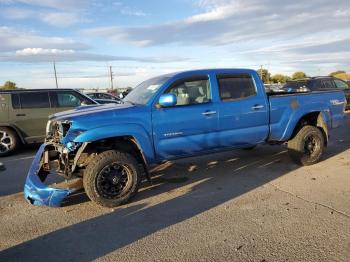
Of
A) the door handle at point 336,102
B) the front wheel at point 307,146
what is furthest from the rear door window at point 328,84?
the front wheel at point 307,146

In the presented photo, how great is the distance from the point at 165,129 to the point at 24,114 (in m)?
5.86

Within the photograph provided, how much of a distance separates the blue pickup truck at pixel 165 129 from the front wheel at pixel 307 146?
0.06 ft

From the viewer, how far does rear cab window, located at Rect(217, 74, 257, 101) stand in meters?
6.59

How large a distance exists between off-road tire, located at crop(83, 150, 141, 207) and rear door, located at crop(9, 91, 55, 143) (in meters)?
5.53

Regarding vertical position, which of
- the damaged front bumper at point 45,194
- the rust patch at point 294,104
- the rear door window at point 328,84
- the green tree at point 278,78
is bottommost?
the damaged front bumper at point 45,194

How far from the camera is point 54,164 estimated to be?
5.90 m

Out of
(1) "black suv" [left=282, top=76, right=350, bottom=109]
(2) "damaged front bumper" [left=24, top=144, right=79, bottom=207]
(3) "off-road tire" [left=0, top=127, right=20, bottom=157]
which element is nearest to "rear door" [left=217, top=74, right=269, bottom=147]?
(2) "damaged front bumper" [left=24, top=144, right=79, bottom=207]

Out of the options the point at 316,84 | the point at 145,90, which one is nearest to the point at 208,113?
the point at 145,90

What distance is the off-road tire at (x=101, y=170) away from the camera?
533 cm

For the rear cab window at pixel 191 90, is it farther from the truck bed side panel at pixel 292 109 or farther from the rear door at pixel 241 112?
the truck bed side panel at pixel 292 109

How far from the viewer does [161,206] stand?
17.7 ft

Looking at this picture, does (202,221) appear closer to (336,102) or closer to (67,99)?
(336,102)

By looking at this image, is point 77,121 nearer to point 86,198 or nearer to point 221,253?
point 86,198

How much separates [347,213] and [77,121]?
12.0ft
